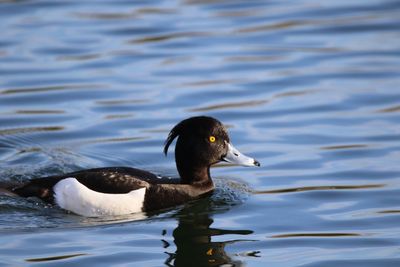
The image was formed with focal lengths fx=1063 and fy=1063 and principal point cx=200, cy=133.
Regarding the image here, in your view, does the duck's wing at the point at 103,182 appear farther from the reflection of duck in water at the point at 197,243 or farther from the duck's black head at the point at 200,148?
the reflection of duck in water at the point at 197,243

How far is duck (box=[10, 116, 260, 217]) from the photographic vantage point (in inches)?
399

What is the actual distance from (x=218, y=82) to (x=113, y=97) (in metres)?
1.53

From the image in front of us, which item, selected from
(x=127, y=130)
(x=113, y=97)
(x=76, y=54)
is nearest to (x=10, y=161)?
(x=127, y=130)

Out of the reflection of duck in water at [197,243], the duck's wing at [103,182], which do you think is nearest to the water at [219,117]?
the reflection of duck in water at [197,243]

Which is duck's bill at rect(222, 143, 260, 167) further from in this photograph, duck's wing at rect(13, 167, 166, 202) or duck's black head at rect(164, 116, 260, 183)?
duck's wing at rect(13, 167, 166, 202)

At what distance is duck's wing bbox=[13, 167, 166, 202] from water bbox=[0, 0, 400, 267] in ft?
0.45

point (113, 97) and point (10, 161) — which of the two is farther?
point (113, 97)

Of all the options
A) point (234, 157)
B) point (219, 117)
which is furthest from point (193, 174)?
point (219, 117)

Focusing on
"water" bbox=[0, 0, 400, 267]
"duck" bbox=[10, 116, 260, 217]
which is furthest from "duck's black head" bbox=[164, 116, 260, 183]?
"water" bbox=[0, 0, 400, 267]

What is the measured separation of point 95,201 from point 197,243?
55.8 inches

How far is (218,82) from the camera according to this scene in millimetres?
14688

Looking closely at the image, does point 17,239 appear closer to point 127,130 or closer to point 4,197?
point 4,197

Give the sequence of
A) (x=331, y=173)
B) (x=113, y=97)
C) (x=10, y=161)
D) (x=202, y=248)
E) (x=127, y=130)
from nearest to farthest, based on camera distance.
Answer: (x=202, y=248), (x=331, y=173), (x=10, y=161), (x=127, y=130), (x=113, y=97)

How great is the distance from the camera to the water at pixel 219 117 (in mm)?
9109
